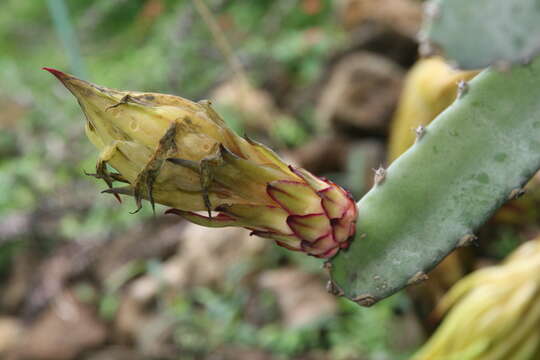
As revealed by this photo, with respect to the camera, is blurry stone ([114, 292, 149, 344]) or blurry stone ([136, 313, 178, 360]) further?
blurry stone ([114, 292, 149, 344])

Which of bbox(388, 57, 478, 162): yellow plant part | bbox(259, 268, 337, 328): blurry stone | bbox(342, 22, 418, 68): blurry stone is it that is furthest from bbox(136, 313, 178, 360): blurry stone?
bbox(342, 22, 418, 68): blurry stone

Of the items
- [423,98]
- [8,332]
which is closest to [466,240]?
[423,98]

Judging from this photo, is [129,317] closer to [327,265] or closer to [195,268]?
[195,268]

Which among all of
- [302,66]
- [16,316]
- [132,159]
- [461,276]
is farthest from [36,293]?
[132,159]

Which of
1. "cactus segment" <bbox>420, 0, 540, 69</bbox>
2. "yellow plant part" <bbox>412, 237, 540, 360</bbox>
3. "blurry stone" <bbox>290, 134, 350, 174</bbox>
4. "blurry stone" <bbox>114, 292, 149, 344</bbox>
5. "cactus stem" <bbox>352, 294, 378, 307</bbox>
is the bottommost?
"yellow plant part" <bbox>412, 237, 540, 360</bbox>

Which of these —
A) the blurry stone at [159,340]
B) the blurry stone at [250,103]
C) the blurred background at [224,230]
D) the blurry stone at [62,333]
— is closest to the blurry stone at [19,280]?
the blurred background at [224,230]

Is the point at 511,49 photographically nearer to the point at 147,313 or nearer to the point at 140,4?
the point at 147,313

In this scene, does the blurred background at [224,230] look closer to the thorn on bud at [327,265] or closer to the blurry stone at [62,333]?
the blurry stone at [62,333]

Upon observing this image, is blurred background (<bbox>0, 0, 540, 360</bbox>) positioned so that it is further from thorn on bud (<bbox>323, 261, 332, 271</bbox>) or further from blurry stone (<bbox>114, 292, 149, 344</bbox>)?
thorn on bud (<bbox>323, 261, 332, 271</bbox>)
